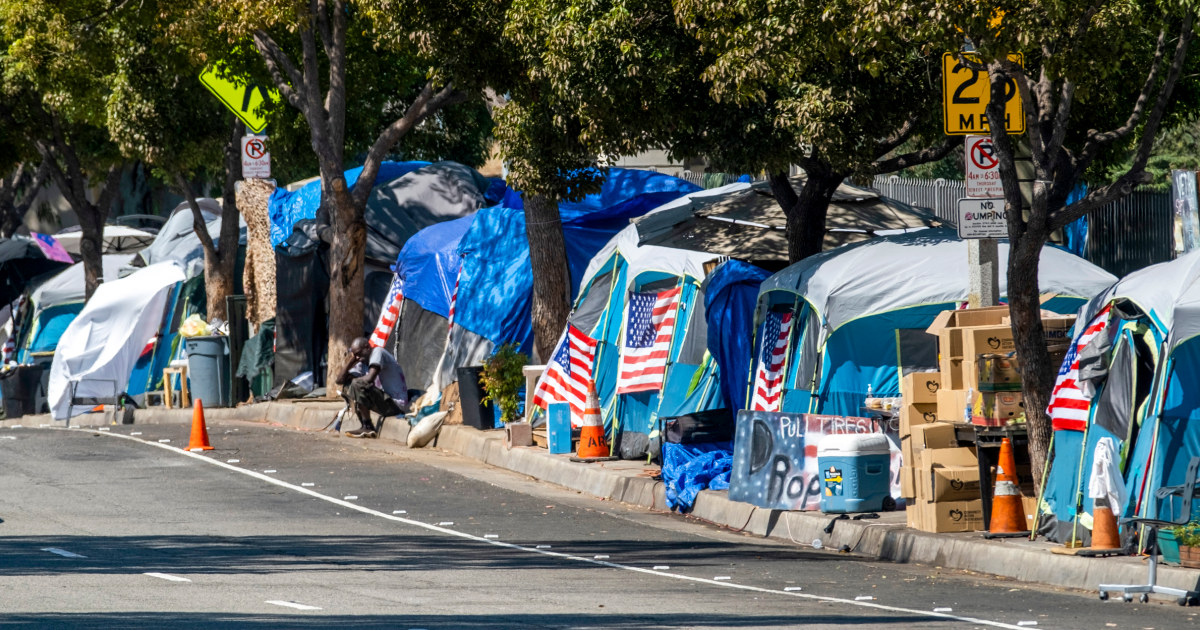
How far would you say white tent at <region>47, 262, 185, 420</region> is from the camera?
93.5 ft

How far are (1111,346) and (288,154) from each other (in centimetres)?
1908

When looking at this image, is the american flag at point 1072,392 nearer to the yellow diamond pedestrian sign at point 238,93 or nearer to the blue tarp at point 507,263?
the blue tarp at point 507,263

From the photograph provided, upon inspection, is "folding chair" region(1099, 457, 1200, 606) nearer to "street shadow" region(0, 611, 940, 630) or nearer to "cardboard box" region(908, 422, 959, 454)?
"street shadow" region(0, 611, 940, 630)

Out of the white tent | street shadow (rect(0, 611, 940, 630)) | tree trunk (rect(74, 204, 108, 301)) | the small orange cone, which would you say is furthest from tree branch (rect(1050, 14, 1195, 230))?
tree trunk (rect(74, 204, 108, 301))

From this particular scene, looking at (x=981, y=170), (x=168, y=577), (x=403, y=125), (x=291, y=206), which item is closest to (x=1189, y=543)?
(x=981, y=170)

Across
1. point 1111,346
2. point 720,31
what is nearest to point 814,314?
point 720,31

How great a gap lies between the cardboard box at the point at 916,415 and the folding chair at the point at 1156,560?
9.68ft

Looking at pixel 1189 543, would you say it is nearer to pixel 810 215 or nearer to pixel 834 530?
pixel 834 530

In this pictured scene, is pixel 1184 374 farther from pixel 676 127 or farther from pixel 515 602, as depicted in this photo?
pixel 676 127

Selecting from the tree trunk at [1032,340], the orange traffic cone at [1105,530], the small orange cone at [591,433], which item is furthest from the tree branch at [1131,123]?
the small orange cone at [591,433]

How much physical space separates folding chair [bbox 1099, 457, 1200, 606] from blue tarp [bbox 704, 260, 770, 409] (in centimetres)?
637

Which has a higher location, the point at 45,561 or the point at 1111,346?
the point at 1111,346

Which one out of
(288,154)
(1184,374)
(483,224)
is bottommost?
(1184,374)

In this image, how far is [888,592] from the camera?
10.2 meters
